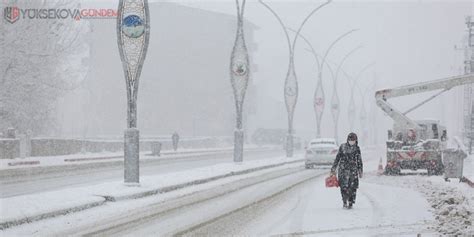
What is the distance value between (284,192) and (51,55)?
25806 millimetres

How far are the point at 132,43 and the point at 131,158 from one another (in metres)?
3.08

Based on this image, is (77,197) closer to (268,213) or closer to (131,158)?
(131,158)

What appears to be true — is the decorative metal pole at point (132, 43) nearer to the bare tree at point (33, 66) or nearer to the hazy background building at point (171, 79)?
the bare tree at point (33, 66)

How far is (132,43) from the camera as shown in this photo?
20.4m

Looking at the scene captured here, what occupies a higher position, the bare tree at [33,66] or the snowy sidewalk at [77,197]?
the bare tree at [33,66]

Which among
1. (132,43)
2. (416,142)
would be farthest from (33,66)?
(132,43)

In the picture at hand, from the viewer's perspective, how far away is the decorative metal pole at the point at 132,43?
66.3ft

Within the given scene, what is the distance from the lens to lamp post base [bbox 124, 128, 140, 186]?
1998cm

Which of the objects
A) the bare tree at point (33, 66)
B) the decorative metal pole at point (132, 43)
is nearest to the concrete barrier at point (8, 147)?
the bare tree at point (33, 66)

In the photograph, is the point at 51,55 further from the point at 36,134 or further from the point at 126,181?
the point at 126,181

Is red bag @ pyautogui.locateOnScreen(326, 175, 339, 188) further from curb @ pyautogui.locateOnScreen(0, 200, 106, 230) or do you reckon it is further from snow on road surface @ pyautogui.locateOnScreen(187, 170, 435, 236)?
curb @ pyautogui.locateOnScreen(0, 200, 106, 230)

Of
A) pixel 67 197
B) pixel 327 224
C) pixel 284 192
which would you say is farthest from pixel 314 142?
pixel 327 224

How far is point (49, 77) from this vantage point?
4378 centimetres

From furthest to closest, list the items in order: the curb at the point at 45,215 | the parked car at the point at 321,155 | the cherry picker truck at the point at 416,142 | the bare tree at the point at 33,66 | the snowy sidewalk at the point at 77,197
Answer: the bare tree at the point at 33,66 < the parked car at the point at 321,155 < the cherry picker truck at the point at 416,142 < the snowy sidewalk at the point at 77,197 < the curb at the point at 45,215
